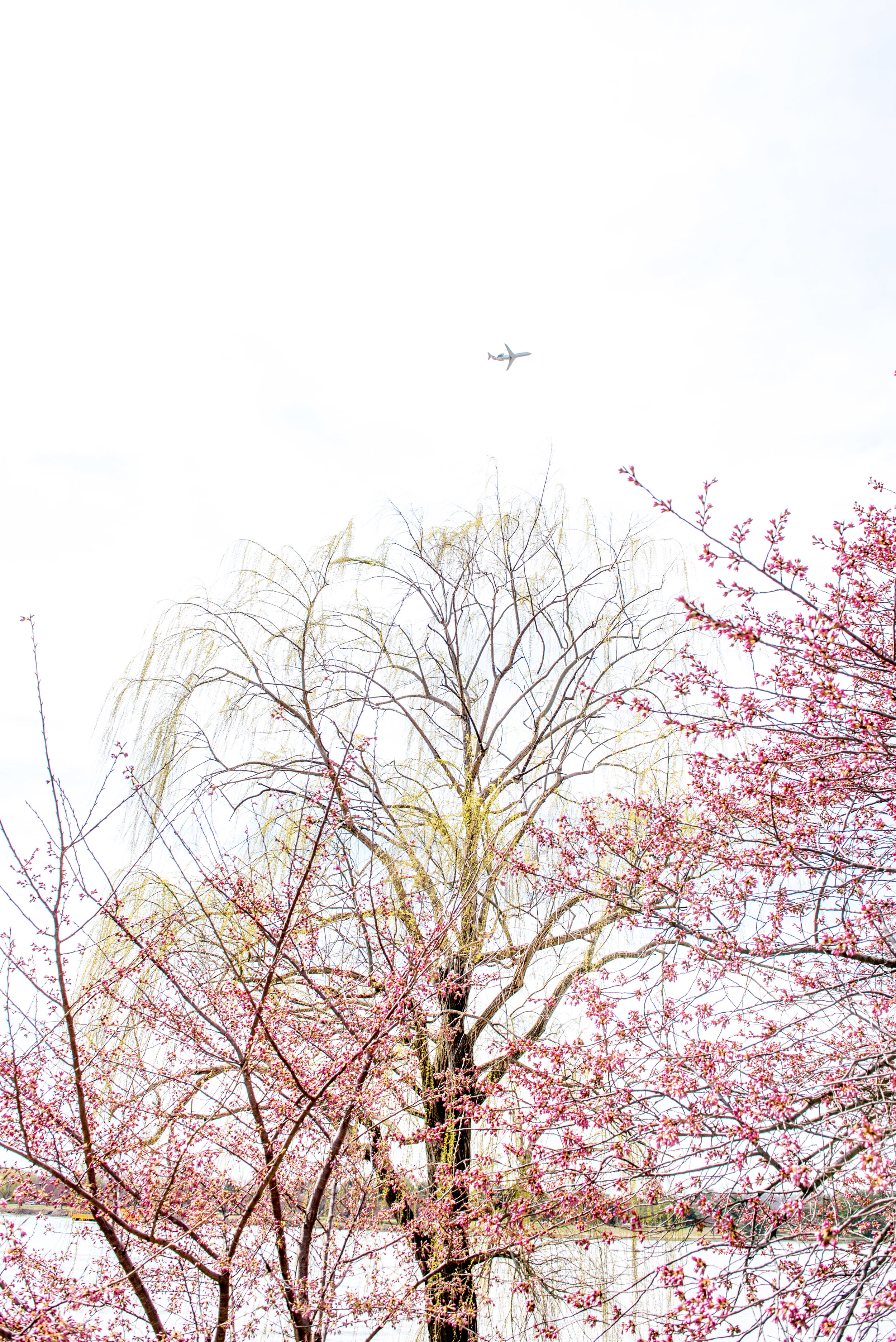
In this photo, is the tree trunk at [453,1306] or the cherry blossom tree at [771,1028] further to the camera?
the tree trunk at [453,1306]

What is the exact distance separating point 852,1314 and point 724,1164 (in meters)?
0.49

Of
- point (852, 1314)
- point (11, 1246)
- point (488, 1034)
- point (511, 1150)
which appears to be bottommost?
point (852, 1314)

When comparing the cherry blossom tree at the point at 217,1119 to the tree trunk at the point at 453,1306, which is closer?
the cherry blossom tree at the point at 217,1119

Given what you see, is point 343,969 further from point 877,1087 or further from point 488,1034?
point 877,1087

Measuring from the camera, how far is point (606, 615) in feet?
21.6

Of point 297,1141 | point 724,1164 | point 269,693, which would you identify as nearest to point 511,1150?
point 724,1164

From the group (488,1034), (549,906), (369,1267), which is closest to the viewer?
(369,1267)

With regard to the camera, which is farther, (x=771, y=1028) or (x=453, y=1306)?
(x=453, y=1306)

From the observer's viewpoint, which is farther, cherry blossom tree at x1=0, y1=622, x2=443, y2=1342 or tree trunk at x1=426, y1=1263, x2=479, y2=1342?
tree trunk at x1=426, y1=1263, x2=479, y2=1342

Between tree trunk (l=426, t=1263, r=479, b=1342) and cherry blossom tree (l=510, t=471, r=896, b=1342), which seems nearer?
cherry blossom tree (l=510, t=471, r=896, b=1342)

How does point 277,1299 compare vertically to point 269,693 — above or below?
below

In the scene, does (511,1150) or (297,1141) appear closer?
(511,1150)

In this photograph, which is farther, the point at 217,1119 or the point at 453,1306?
the point at 453,1306

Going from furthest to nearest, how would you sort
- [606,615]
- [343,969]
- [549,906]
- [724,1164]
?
[606,615] → [549,906] → [343,969] → [724,1164]
